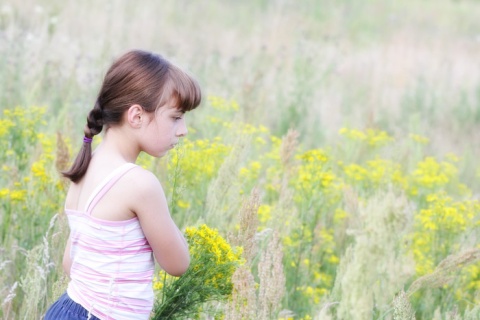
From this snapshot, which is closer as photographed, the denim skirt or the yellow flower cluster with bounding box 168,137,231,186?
the denim skirt

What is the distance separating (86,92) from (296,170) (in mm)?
2587

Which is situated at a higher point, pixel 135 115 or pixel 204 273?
pixel 135 115

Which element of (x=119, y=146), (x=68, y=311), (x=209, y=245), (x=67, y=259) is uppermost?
(x=119, y=146)

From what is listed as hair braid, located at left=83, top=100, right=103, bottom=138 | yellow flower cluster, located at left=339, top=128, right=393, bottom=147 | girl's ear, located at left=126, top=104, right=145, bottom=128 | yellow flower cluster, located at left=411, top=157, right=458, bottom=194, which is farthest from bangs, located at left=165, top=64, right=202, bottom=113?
yellow flower cluster, located at left=339, top=128, right=393, bottom=147

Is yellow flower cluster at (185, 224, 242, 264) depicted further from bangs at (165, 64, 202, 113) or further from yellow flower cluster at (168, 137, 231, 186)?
yellow flower cluster at (168, 137, 231, 186)

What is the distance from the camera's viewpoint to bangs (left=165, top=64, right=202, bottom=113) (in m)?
2.33

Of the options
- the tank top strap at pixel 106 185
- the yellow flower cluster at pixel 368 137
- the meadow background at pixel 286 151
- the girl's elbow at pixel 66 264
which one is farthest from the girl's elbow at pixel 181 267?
the yellow flower cluster at pixel 368 137

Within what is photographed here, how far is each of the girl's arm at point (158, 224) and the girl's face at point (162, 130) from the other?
0.15 metres

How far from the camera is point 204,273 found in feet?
7.68

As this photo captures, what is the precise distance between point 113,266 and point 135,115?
0.45m

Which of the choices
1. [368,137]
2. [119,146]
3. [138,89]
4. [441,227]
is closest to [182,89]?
[138,89]

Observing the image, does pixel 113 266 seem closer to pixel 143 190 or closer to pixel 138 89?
pixel 143 190

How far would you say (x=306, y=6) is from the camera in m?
13.1

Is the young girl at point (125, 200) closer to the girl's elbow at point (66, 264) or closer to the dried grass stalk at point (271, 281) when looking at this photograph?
the girl's elbow at point (66, 264)
